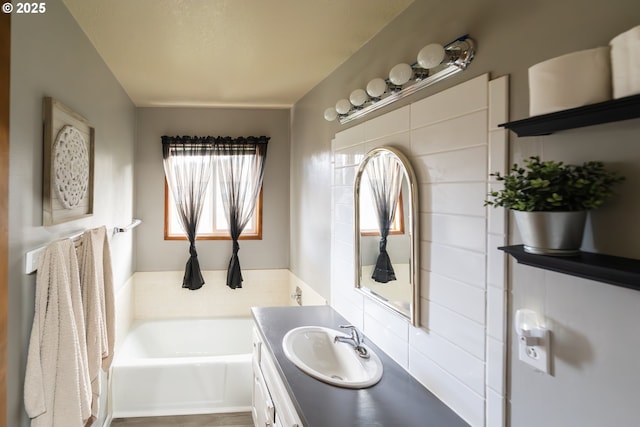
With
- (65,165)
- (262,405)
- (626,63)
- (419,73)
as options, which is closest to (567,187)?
(626,63)

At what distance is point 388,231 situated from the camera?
69.7 inches

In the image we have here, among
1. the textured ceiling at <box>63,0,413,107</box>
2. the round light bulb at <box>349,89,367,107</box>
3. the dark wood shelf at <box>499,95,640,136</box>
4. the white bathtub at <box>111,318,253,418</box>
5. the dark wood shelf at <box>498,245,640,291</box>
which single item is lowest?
the white bathtub at <box>111,318,253,418</box>

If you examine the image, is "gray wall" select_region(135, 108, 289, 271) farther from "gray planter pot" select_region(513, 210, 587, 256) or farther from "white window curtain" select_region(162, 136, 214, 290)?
"gray planter pot" select_region(513, 210, 587, 256)

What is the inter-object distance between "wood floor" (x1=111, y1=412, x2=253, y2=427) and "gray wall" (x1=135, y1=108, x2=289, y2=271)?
137 cm

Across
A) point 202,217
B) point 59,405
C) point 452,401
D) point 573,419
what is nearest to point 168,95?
point 202,217

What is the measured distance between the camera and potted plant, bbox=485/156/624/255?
798mm

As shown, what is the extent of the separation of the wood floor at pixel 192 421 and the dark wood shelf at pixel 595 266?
2599mm

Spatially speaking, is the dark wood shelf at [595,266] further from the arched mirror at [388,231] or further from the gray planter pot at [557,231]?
the arched mirror at [388,231]

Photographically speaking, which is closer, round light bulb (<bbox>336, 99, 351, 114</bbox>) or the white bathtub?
round light bulb (<bbox>336, 99, 351, 114</bbox>)

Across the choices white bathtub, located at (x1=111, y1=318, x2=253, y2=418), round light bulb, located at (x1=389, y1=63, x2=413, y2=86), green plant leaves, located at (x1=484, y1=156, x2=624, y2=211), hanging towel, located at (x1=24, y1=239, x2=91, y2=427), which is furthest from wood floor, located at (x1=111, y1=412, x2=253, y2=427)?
green plant leaves, located at (x1=484, y1=156, x2=624, y2=211)

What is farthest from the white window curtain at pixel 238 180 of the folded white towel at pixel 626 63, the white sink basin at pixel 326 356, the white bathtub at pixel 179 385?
the folded white towel at pixel 626 63

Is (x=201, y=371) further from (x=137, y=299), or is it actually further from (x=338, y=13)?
(x=338, y=13)

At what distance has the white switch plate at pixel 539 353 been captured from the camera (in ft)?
3.13

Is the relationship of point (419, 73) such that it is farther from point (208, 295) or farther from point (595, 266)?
point (208, 295)
